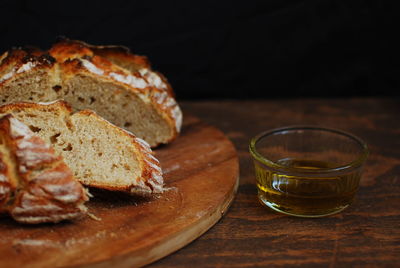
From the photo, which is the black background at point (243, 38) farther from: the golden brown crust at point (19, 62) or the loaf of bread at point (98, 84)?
the golden brown crust at point (19, 62)

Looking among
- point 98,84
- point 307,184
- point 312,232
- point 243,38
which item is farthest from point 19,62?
point 243,38

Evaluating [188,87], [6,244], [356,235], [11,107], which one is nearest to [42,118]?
[11,107]

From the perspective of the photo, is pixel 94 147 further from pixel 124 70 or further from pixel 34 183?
pixel 124 70

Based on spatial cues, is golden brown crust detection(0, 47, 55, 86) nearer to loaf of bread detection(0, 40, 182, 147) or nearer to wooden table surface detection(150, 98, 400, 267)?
loaf of bread detection(0, 40, 182, 147)

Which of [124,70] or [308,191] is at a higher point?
[124,70]

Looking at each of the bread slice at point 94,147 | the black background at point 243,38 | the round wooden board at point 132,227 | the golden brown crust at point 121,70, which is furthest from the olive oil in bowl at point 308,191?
the black background at point 243,38

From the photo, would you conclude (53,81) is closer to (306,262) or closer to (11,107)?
(11,107)

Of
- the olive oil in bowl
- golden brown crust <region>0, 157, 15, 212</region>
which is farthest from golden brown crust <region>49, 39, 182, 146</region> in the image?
golden brown crust <region>0, 157, 15, 212</region>
